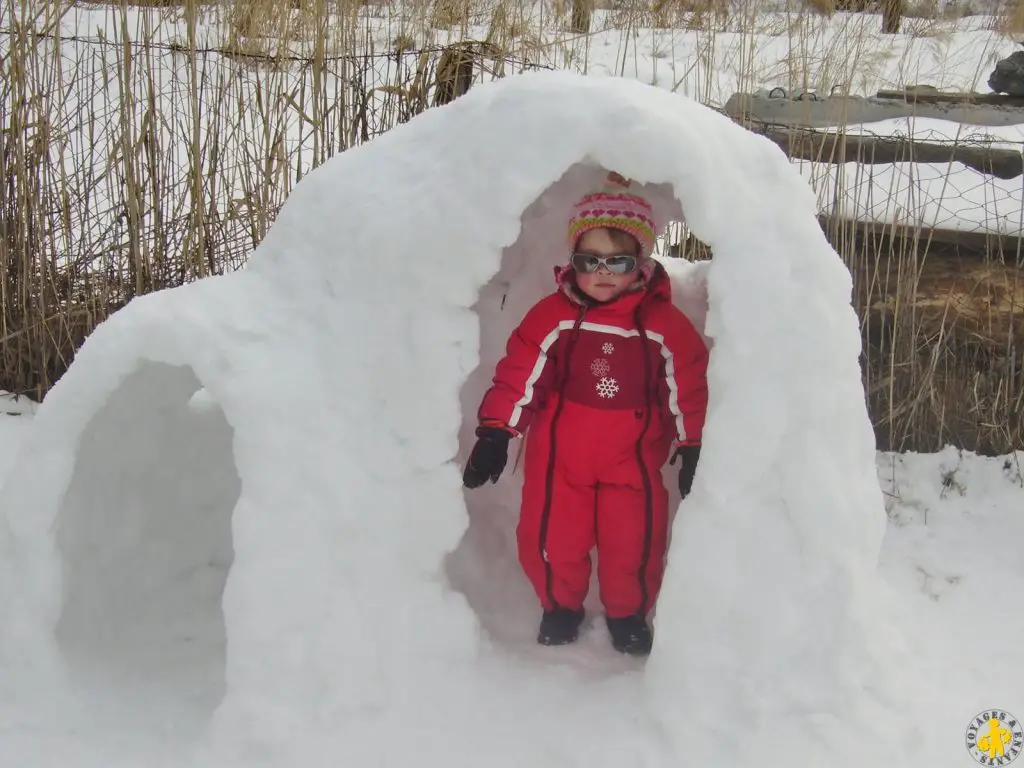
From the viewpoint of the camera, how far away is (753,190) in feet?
5.98

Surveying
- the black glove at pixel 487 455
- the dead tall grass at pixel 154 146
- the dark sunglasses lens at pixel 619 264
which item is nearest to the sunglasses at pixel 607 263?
the dark sunglasses lens at pixel 619 264

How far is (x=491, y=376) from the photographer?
2508 millimetres

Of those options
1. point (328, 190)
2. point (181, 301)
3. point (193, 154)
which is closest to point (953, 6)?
point (193, 154)

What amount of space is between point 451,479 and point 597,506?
1.55 feet

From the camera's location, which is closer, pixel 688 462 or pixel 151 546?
pixel 688 462

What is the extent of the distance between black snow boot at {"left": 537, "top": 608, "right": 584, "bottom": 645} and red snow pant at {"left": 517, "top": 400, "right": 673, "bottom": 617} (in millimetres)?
22

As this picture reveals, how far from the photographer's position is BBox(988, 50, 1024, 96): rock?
423 cm

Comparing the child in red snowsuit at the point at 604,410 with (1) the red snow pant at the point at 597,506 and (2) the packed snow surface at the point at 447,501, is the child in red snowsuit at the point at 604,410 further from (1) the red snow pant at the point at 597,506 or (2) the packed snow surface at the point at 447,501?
(2) the packed snow surface at the point at 447,501

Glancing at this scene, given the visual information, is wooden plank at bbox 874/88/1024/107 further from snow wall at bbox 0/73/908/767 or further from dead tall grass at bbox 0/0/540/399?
snow wall at bbox 0/73/908/767

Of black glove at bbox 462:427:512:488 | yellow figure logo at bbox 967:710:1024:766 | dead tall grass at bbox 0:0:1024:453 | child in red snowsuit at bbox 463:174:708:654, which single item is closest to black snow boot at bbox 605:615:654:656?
child in red snowsuit at bbox 463:174:708:654

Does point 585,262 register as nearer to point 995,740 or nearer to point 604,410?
point 604,410

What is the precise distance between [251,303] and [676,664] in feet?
3.64

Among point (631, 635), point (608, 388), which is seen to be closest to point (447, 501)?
point (608, 388)

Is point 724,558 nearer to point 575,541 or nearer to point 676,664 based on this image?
point 676,664
